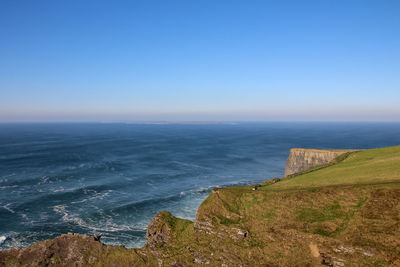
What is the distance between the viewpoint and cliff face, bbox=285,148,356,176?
5708cm

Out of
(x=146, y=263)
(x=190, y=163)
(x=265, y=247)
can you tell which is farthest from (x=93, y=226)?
(x=190, y=163)

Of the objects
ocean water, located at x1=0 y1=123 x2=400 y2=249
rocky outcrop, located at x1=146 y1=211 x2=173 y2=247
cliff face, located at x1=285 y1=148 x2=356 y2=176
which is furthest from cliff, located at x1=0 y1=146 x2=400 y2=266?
cliff face, located at x1=285 y1=148 x2=356 y2=176

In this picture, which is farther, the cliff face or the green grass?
the cliff face

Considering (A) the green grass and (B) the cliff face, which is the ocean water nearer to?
(B) the cliff face

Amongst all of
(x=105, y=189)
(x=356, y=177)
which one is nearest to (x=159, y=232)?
(x=356, y=177)

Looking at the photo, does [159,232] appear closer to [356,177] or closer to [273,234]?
[273,234]

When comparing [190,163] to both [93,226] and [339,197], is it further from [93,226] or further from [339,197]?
[339,197]

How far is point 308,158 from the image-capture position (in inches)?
2397

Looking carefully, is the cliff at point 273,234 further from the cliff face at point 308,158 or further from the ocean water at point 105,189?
the cliff face at point 308,158

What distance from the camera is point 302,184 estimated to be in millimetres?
29016

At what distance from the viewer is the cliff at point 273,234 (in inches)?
727

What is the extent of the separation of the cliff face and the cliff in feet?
98.6

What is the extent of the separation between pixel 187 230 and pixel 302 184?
49.2ft

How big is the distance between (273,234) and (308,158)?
45.1 metres
